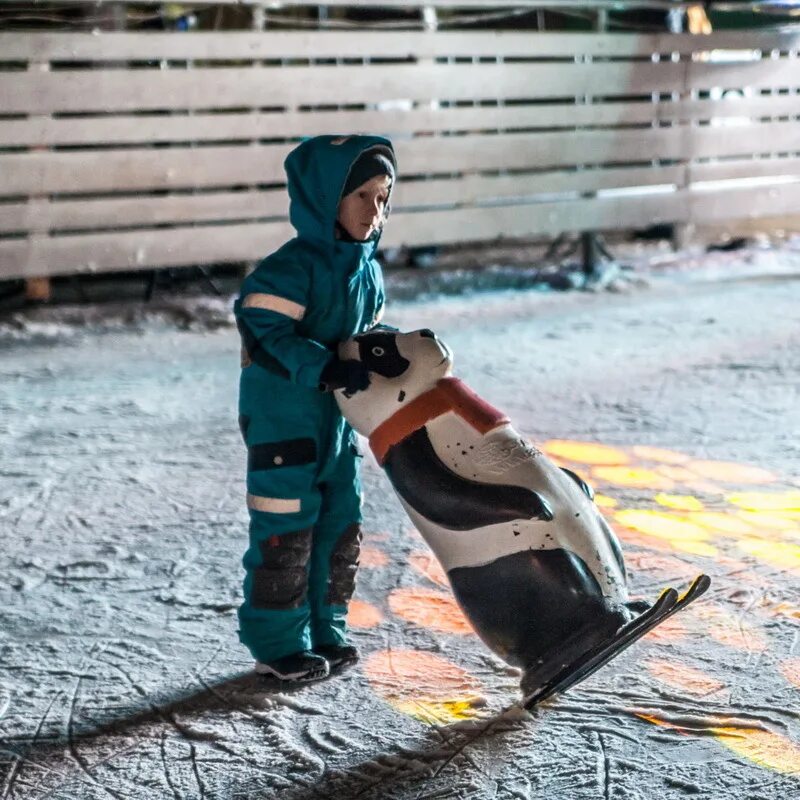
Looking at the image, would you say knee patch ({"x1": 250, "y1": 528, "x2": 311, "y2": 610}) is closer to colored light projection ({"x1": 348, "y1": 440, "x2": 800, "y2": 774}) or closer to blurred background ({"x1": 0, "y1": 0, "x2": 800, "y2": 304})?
colored light projection ({"x1": 348, "y1": 440, "x2": 800, "y2": 774})

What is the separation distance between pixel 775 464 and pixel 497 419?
7.85 feet

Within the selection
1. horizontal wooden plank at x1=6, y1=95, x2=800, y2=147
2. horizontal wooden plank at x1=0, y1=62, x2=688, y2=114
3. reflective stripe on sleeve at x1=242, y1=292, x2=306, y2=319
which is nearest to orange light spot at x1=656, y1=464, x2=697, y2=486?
reflective stripe on sleeve at x1=242, y1=292, x2=306, y2=319

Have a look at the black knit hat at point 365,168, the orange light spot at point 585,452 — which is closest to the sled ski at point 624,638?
the black knit hat at point 365,168

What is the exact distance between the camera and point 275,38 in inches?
328

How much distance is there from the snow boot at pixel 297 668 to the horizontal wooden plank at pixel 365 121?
5.56 metres

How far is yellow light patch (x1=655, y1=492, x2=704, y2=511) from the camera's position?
4.38 m

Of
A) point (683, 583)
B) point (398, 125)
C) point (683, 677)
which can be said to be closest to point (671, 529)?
point (683, 583)

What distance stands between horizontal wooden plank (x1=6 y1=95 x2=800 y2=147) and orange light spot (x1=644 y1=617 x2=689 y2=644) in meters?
5.69

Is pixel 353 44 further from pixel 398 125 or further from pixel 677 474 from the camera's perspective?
pixel 677 474

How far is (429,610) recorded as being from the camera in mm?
3527

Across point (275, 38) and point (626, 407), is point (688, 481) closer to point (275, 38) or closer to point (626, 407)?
point (626, 407)

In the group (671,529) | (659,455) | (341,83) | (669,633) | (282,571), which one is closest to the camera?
(282,571)

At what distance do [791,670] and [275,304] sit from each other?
1.56 m

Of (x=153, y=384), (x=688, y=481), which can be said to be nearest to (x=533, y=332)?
(x=153, y=384)
